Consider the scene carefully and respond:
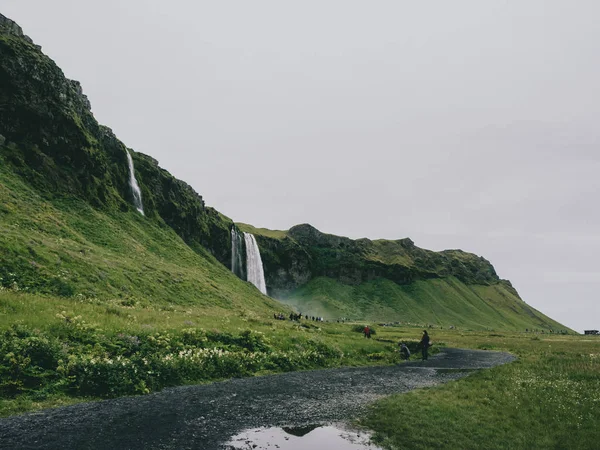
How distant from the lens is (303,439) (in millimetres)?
13438

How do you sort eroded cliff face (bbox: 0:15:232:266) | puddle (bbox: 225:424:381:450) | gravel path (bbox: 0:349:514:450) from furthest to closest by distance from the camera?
eroded cliff face (bbox: 0:15:232:266)
puddle (bbox: 225:424:381:450)
gravel path (bbox: 0:349:514:450)

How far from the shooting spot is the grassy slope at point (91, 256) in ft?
118

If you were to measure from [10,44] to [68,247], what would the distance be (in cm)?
5217

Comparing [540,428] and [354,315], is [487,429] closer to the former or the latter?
[540,428]

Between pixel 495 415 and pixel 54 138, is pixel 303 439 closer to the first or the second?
pixel 495 415

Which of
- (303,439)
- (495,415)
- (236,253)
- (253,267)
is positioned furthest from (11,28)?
(495,415)

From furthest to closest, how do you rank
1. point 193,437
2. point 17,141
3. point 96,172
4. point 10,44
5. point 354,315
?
point 354,315, point 96,172, point 10,44, point 17,141, point 193,437

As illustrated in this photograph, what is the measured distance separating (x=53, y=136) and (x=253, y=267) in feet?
264

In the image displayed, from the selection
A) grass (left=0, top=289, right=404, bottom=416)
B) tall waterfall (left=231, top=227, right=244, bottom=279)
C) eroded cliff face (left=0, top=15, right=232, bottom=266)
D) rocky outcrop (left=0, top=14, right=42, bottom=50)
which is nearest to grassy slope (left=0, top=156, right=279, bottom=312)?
eroded cliff face (left=0, top=15, right=232, bottom=266)

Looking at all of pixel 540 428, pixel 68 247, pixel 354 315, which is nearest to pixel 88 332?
pixel 540 428

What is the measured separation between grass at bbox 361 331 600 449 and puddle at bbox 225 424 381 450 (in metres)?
0.97

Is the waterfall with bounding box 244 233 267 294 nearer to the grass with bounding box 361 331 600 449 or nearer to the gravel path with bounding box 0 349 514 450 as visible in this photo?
the gravel path with bounding box 0 349 514 450

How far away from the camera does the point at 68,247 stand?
47.8 metres

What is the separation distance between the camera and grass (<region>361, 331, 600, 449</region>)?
44.1ft
